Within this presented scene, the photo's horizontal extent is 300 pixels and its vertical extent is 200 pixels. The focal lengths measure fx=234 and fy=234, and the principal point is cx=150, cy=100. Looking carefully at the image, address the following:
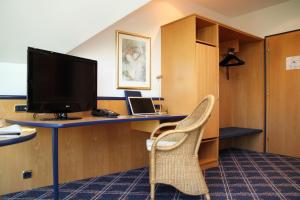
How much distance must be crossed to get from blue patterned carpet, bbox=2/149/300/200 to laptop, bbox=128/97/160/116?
75 centimetres

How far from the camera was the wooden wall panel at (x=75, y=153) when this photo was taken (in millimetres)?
2242

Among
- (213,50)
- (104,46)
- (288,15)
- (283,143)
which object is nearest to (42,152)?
(104,46)

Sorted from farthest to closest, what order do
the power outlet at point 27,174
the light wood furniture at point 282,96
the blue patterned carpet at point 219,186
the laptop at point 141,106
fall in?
the light wood furniture at point 282,96, the laptop at point 141,106, the power outlet at point 27,174, the blue patterned carpet at point 219,186

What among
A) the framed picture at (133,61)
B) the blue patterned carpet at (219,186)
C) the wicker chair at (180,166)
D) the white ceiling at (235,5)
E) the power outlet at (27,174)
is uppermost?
the white ceiling at (235,5)

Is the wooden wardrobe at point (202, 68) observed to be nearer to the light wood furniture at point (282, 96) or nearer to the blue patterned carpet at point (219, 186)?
the light wood furniture at point (282, 96)

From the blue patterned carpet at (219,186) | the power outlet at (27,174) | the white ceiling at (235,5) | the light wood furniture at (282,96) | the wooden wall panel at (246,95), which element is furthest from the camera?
the wooden wall panel at (246,95)

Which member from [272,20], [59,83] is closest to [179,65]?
[59,83]

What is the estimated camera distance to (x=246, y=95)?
4332mm

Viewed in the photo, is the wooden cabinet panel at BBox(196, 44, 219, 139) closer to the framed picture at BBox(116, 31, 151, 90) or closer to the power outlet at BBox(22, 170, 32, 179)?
the framed picture at BBox(116, 31, 151, 90)

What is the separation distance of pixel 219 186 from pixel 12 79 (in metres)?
2.35

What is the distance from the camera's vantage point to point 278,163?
→ 337 centimetres

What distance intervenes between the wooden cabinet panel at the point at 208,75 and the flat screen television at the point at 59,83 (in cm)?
135

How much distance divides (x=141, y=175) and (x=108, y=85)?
46.1 inches

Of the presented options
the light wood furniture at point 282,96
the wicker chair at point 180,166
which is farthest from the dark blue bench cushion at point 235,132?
the wicker chair at point 180,166
